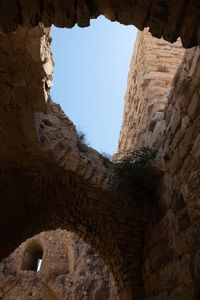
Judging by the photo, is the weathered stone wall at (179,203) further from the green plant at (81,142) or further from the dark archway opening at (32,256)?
the dark archway opening at (32,256)

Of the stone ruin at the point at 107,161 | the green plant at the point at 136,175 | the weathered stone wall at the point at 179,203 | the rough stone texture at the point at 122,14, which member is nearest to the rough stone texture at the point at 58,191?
the stone ruin at the point at 107,161

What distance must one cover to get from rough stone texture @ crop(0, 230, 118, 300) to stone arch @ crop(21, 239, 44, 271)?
0.21m

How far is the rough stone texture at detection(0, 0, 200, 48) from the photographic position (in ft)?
5.63

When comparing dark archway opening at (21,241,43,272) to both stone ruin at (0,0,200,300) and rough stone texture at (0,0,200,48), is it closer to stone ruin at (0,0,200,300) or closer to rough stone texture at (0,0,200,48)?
stone ruin at (0,0,200,300)

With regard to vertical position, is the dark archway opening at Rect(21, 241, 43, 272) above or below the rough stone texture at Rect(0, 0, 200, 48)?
below

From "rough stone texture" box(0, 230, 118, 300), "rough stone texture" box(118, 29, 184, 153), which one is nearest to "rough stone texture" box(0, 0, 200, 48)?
"rough stone texture" box(118, 29, 184, 153)

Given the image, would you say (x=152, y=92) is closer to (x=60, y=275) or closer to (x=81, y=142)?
(x=81, y=142)

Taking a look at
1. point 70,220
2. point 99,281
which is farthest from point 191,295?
point 99,281

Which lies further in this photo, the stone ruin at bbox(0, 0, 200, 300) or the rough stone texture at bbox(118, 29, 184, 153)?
the rough stone texture at bbox(118, 29, 184, 153)

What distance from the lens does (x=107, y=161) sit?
14.3 feet

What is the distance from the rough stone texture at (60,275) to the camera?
707 cm

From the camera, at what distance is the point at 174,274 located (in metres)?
2.83

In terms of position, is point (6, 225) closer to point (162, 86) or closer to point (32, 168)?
point (32, 168)

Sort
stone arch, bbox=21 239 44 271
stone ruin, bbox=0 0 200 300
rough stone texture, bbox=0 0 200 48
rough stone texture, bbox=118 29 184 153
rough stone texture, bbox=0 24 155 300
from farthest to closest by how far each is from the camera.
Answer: stone arch, bbox=21 239 44 271, rough stone texture, bbox=118 29 184 153, rough stone texture, bbox=0 24 155 300, stone ruin, bbox=0 0 200 300, rough stone texture, bbox=0 0 200 48
